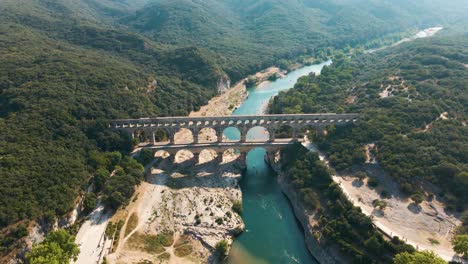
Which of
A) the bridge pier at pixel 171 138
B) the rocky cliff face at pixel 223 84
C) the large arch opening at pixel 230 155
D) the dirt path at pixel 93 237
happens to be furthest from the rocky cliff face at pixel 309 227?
the rocky cliff face at pixel 223 84

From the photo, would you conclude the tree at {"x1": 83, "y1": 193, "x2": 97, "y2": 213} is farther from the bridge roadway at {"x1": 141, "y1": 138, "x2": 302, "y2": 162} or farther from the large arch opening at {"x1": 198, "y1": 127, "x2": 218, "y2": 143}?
the large arch opening at {"x1": 198, "y1": 127, "x2": 218, "y2": 143}

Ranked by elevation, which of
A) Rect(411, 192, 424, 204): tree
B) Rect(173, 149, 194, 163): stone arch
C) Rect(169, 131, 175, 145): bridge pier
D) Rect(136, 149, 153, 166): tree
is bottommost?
Rect(173, 149, 194, 163): stone arch

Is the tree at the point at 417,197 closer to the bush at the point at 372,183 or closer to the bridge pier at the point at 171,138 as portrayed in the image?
the bush at the point at 372,183

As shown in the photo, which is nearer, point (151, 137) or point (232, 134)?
point (151, 137)

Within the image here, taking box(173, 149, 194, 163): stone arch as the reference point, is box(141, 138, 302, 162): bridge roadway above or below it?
above

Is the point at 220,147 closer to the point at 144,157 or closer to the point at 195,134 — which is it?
the point at 195,134

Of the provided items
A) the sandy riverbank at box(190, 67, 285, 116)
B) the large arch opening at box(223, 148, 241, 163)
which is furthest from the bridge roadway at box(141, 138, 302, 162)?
the sandy riverbank at box(190, 67, 285, 116)

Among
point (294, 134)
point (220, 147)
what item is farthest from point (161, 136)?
point (294, 134)

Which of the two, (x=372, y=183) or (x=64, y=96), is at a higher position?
(x=64, y=96)
